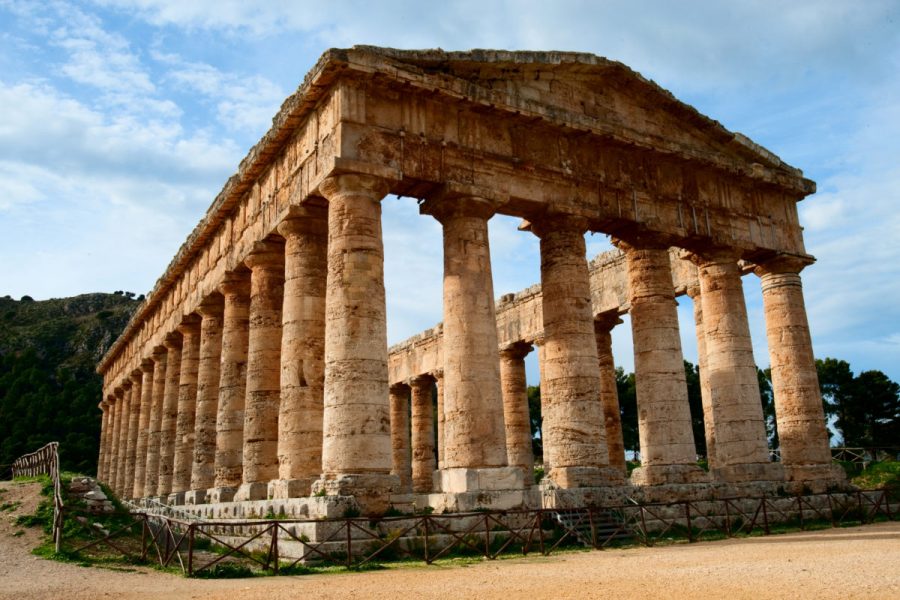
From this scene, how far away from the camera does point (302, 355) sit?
1855cm

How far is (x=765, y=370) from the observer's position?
194 feet

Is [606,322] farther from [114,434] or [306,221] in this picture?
[114,434]

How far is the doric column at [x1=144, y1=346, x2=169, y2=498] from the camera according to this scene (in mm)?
32375

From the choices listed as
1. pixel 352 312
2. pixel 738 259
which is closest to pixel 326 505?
pixel 352 312

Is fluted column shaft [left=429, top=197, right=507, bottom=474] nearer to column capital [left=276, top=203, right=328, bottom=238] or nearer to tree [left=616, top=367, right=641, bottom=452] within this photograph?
column capital [left=276, top=203, right=328, bottom=238]

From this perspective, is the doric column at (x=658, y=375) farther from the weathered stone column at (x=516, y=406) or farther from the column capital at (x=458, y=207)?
the weathered stone column at (x=516, y=406)

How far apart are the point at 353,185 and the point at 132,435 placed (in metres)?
29.1

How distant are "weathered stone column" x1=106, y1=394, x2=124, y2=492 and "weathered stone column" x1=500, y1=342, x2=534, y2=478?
82.5 feet

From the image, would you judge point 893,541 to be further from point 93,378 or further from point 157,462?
point 93,378

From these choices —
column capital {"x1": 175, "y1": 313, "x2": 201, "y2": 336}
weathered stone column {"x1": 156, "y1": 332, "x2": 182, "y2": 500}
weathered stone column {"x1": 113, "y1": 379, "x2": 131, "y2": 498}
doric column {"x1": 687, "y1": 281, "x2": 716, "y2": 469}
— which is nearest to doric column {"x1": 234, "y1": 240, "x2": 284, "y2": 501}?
column capital {"x1": 175, "y1": 313, "x2": 201, "y2": 336}

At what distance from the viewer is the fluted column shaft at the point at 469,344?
16.7 metres

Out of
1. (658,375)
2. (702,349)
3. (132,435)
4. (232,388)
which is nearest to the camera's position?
(658,375)

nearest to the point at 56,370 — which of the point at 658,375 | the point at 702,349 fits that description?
the point at 702,349

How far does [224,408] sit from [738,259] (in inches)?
669
